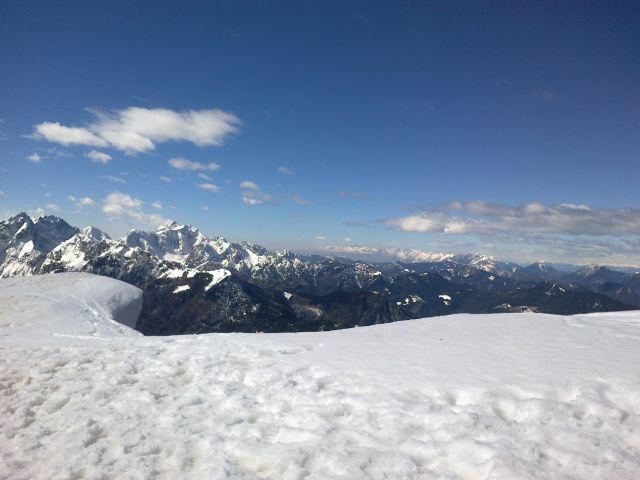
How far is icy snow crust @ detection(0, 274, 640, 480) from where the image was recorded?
718 cm

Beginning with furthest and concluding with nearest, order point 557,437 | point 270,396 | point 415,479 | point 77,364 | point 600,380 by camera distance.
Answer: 1. point 77,364
2. point 270,396
3. point 600,380
4. point 557,437
5. point 415,479

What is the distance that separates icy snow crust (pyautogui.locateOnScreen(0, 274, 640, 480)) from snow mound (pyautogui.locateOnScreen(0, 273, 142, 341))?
3918mm

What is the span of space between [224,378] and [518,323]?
14.6 meters

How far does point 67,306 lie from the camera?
25734 mm

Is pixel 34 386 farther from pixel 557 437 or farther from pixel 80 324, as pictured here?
pixel 557 437

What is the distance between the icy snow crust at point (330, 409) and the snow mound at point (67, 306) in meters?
3.92

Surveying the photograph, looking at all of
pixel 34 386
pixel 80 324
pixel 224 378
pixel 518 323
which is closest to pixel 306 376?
pixel 224 378

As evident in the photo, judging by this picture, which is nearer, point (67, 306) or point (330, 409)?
point (330, 409)

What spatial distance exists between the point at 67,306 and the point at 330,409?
24.1m

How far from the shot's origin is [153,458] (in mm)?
7672

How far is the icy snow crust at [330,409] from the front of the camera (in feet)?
23.6

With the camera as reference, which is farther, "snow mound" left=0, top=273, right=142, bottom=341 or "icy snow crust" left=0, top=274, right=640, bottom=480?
"snow mound" left=0, top=273, right=142, bottom=341

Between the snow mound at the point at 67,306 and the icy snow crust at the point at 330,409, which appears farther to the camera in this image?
the snow mound at the point at 67,306

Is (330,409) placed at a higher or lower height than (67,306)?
higher
